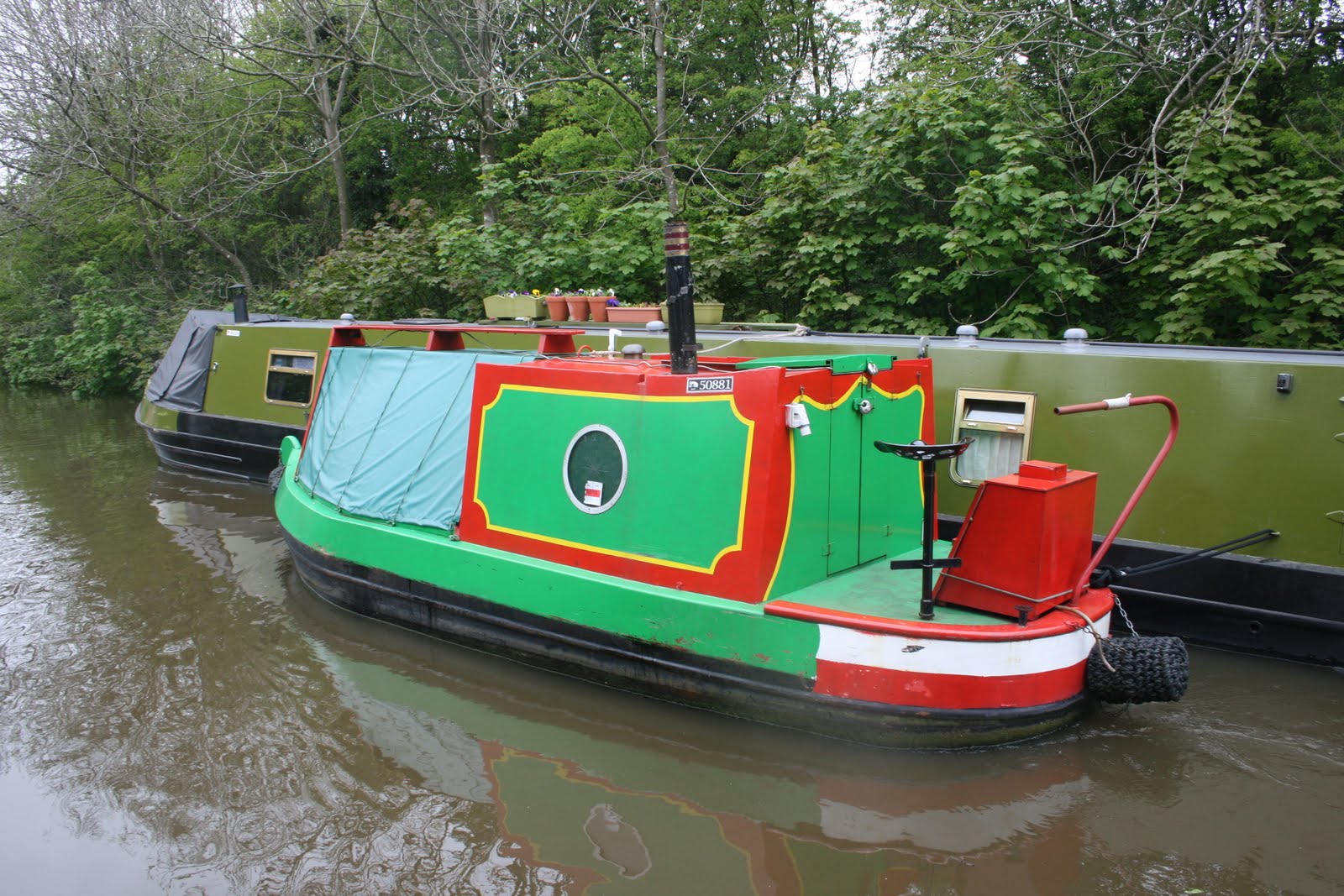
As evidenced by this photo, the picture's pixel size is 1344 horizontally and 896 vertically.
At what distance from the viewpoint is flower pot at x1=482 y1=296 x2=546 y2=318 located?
389 inches

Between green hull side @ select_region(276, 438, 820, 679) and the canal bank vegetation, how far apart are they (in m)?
6.25

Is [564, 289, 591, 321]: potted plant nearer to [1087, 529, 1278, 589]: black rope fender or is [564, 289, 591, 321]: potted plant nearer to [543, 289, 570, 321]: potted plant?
[543, 289, 570, 321]: potted plant

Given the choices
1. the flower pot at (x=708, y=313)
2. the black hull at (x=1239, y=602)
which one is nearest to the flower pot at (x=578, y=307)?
the flower pot at (x=708, y=313)

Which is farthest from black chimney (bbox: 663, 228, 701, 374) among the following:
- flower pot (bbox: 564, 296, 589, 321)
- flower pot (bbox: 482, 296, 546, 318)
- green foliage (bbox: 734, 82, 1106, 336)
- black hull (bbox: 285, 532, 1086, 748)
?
green foliage (bbox: 734, 82, 1106, 336)

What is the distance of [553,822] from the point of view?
13.6 ft

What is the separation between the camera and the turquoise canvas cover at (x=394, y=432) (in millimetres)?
6090

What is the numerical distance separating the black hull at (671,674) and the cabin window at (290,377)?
4267 millimetres

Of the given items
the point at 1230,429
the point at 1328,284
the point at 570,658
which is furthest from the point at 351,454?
the point at 1328,284

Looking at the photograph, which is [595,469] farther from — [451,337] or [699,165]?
[699,165]

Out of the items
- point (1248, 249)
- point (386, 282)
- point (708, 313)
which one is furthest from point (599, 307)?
point (386, 282)

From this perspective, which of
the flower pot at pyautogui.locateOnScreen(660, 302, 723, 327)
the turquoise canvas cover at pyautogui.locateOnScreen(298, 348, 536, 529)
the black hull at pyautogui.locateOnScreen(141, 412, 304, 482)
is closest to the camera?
the turquoise canvas cover at pyautogui.locateOnScreen(298, 348, 536, 529)

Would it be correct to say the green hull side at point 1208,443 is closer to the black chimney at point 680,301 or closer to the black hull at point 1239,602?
the black hull at point 1239,602

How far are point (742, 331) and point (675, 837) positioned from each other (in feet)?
17.1

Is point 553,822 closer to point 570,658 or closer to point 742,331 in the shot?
point 570,658
